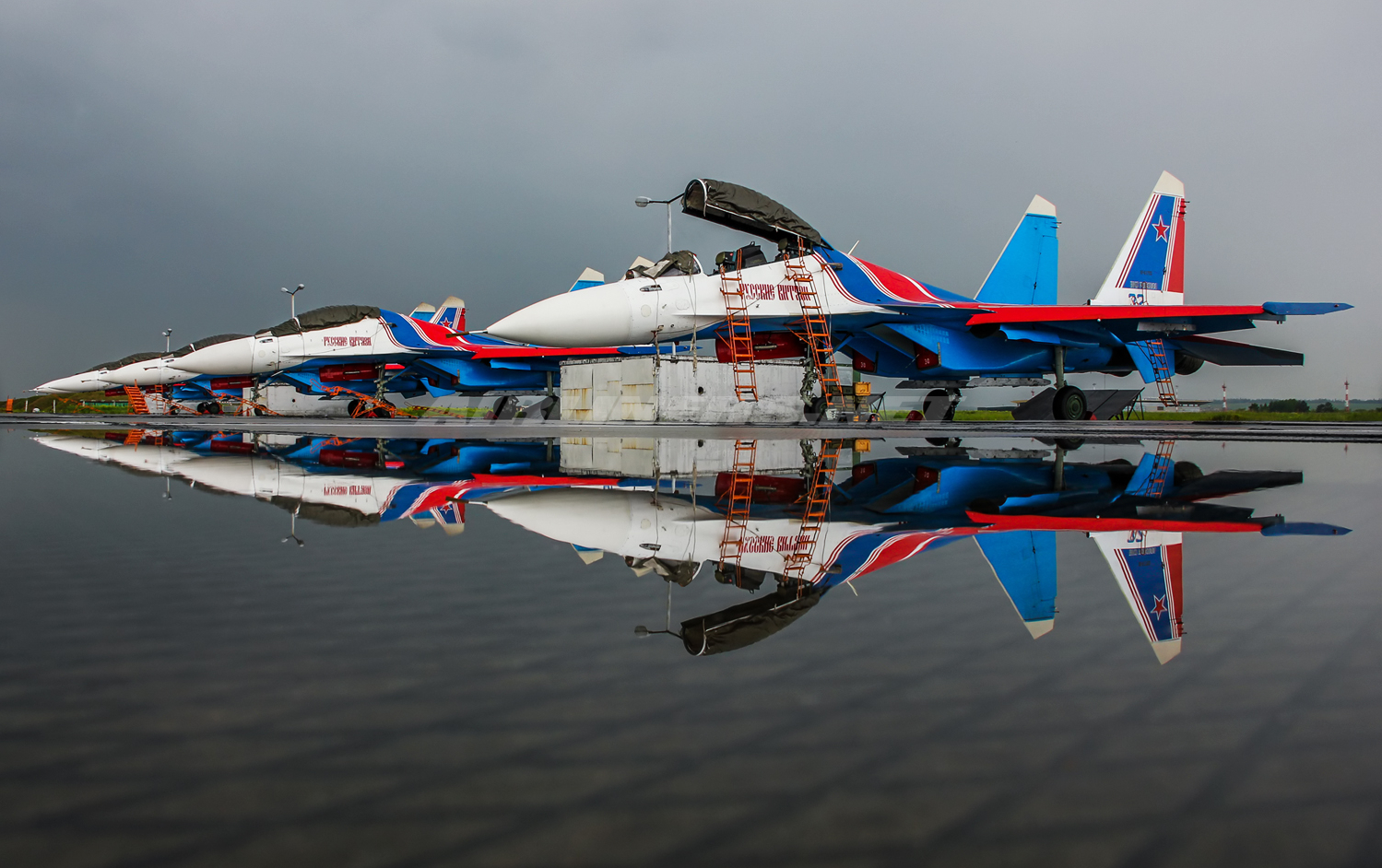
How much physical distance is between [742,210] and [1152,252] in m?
10.5

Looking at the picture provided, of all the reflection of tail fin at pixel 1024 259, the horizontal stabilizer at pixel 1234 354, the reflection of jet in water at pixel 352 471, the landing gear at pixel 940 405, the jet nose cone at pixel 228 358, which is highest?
the reflection of tail fin at pixel 1024 259

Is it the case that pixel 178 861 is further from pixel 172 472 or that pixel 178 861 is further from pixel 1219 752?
pixel 172 472

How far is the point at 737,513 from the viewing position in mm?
3438

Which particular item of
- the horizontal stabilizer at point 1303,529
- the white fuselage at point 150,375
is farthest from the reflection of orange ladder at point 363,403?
the horizontal stabilizer at point 1303,529

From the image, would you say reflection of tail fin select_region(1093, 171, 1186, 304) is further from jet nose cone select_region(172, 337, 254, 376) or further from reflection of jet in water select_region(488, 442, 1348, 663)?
jet nose cone select_region(172, 337, 254, 376)

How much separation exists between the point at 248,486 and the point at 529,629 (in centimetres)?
364

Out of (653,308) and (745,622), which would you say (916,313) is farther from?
(745,622)

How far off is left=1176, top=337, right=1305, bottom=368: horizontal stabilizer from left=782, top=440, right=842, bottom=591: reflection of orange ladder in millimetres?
12496

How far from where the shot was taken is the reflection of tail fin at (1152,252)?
17359 millimetres

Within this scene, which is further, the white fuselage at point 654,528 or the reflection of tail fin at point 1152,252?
the reflection of tail fin at point 1152,252

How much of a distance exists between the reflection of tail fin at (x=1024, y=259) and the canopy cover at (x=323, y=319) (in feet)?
57.6

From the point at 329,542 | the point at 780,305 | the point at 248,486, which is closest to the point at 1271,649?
the point at 329,542

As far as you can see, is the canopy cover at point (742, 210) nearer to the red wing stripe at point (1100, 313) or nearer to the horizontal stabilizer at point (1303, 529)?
the red wing stripe at point (1100, 313)

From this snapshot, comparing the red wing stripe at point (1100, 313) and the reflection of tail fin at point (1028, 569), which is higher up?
the red wing stripe at point (1100, 313)
